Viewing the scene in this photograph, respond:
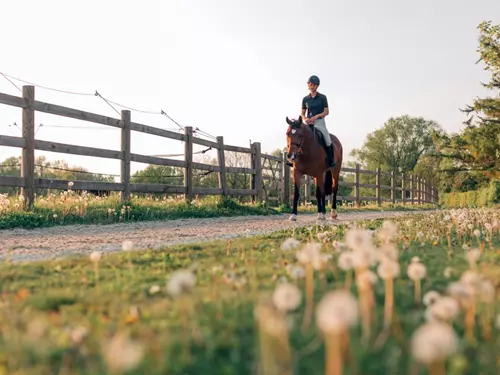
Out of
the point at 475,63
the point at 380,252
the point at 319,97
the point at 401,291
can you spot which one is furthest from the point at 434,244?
the point at 475,63

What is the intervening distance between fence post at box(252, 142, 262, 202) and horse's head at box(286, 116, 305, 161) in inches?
301

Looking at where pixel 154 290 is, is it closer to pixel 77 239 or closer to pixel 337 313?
pixel 337 313

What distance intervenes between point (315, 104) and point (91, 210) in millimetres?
5510

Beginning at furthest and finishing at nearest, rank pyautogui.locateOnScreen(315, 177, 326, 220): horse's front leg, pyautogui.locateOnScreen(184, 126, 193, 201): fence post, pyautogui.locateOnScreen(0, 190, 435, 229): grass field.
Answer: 1. pyautogui.locateOnScreen(184, 126, 193, 201): fence post
2. pyautogui.locateOnScreen(315, 177, 326, 220): horse's front leg
3. pyautogui.locateOnScreen(0, 190, 435, 229): grass field

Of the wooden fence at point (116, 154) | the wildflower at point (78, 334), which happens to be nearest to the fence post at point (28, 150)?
the wooden fence at point (116, 154)

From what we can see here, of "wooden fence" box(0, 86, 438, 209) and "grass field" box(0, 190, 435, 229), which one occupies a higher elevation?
"wooden fence" box(0, 86, 438, 209)

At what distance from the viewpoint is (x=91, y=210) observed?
10188 millimetres

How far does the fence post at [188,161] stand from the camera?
47.2ft

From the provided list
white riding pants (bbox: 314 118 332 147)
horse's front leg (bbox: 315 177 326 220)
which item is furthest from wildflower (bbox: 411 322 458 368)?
white riding pants (bbox: 314 118 332 147)

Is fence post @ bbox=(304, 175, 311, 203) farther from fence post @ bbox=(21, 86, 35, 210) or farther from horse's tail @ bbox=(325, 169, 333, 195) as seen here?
fence post @ bbox=(21, 86, 35, 210)

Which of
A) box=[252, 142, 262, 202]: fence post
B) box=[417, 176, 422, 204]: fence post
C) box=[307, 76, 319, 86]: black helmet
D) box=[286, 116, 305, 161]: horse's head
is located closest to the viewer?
box=[286, 116, 305, 161]: horse's head

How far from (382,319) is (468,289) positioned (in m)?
0.40

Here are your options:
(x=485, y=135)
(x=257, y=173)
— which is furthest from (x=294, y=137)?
(x=485, y=135)

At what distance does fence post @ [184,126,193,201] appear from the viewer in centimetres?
1438
